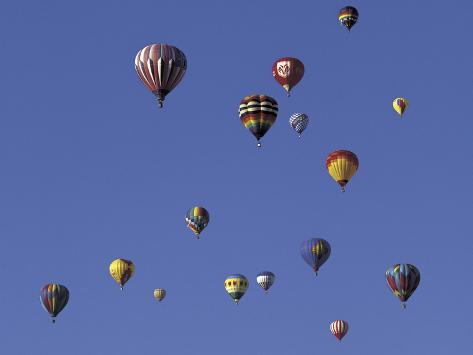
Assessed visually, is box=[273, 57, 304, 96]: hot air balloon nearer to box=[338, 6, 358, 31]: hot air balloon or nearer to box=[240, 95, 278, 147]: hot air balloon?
box=[240, 95, 278, 147]: hot air balloon

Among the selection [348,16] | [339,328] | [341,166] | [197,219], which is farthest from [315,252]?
[348,16]

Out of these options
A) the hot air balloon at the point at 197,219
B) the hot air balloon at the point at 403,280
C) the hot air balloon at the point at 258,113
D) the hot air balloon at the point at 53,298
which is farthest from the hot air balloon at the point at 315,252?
the hot air balloon at the point at 53,298

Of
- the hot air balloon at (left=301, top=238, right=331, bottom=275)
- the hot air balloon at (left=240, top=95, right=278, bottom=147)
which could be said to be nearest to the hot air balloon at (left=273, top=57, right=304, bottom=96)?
the hot air balloon at (left=240, top=95, right=278, bottom=147)

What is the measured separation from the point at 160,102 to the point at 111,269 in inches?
1426

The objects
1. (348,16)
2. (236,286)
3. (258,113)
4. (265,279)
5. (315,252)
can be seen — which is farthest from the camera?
(265,279)

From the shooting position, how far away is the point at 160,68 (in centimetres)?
10969

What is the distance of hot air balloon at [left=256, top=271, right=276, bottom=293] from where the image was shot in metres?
150

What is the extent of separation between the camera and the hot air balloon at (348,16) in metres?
138

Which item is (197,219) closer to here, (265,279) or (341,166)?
(265,279)

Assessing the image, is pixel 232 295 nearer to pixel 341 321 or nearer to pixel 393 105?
pixel 341 321

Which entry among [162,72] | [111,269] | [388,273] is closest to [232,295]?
[111,269]

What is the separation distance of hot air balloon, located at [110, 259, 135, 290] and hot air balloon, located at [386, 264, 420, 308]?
1022 inches

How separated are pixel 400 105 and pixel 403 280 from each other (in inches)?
1042

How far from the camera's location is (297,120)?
14300cm
